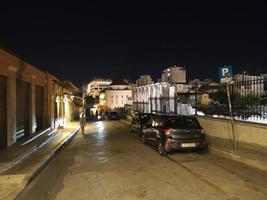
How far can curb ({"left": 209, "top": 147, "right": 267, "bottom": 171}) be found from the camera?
9.29 metres

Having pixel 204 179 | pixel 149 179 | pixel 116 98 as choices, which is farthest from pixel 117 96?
pixel 204 179

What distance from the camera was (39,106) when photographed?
22938mm

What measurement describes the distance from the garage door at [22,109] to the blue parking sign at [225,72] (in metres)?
10.9

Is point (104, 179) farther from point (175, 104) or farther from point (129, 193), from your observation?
point (175, 104)

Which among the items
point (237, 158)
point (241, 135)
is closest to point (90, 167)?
point (237, 158)

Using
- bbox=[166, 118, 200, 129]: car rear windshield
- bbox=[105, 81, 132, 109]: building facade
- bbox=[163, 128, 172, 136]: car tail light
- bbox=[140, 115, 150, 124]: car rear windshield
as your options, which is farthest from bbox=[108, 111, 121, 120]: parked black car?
bbox=[105, 81, 132, 109]: building facade

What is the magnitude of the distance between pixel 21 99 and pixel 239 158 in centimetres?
1266

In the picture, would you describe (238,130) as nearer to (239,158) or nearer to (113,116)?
(239,158)

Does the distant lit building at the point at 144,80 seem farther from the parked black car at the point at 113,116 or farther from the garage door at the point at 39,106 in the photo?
the garage door at the point at 39,106

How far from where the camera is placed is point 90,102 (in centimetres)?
11975

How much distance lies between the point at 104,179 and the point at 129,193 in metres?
1.61

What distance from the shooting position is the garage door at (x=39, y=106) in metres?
21.9

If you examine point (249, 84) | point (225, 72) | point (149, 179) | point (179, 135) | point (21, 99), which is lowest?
point (149, 179)

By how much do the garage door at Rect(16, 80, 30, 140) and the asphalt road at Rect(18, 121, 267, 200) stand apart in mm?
6001
